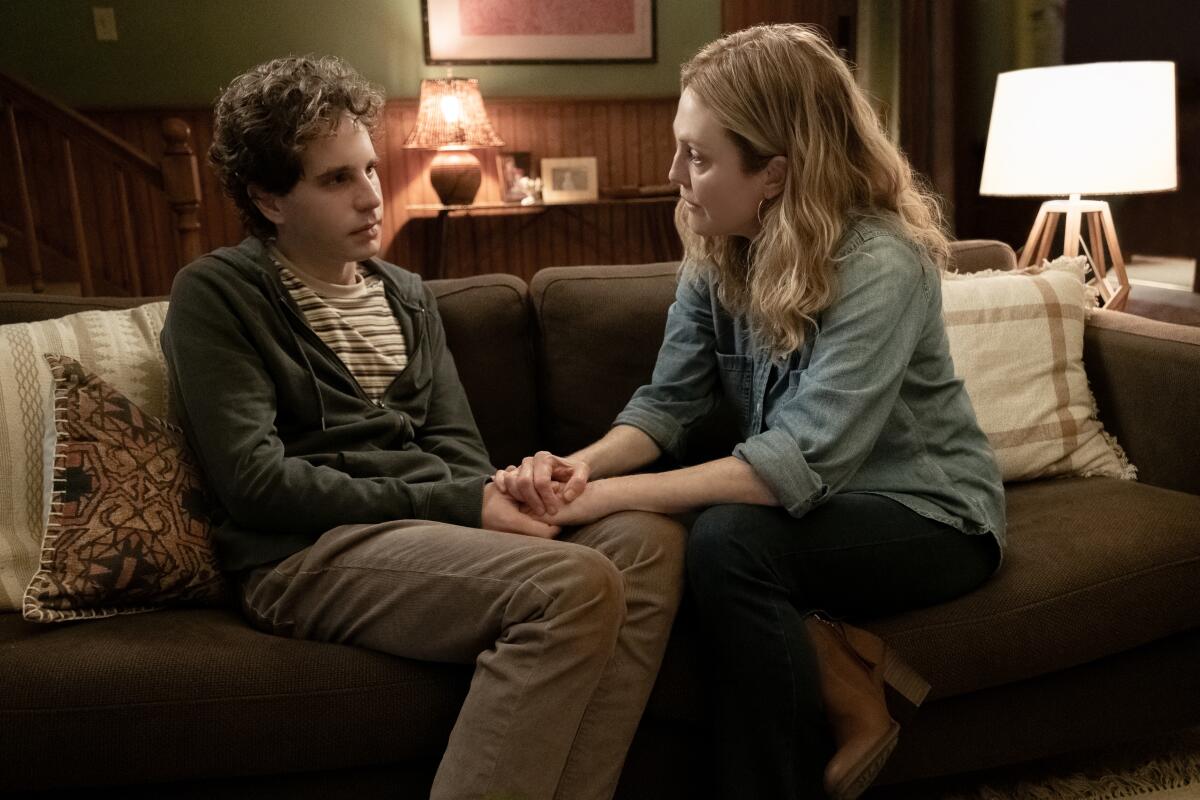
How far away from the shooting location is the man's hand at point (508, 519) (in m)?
1.43

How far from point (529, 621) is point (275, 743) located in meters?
0.37

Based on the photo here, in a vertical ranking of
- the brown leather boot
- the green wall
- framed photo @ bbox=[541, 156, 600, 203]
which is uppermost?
the green wall

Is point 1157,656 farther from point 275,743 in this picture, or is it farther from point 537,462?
point 275,743

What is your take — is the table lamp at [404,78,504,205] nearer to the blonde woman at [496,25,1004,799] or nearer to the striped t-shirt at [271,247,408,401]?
the striped t-shirt at [271,247,408,401]

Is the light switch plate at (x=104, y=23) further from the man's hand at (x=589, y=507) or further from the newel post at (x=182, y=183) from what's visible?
the man's hand at (x=589, y=507)

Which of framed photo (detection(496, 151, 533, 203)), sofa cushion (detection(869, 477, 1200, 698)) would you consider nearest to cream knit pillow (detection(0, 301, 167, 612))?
sofa cushion (detection(869, 477, 1200, 698))

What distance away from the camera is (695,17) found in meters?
4.90

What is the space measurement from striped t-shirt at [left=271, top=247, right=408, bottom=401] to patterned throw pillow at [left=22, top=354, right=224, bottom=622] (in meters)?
0.28

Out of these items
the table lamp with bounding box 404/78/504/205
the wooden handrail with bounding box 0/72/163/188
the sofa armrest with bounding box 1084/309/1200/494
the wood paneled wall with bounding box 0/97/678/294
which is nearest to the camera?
the sofa armrest with bounding box 1084/309/1200/494

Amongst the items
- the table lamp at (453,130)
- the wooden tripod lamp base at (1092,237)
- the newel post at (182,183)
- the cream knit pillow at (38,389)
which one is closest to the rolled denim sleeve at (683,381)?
the cream knit pillow at (38,389)

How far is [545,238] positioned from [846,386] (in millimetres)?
3756

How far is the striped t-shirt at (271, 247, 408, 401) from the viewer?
1.59 metres

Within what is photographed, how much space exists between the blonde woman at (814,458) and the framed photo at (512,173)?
3192 mm

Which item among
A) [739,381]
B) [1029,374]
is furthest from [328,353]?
[1029,374]
